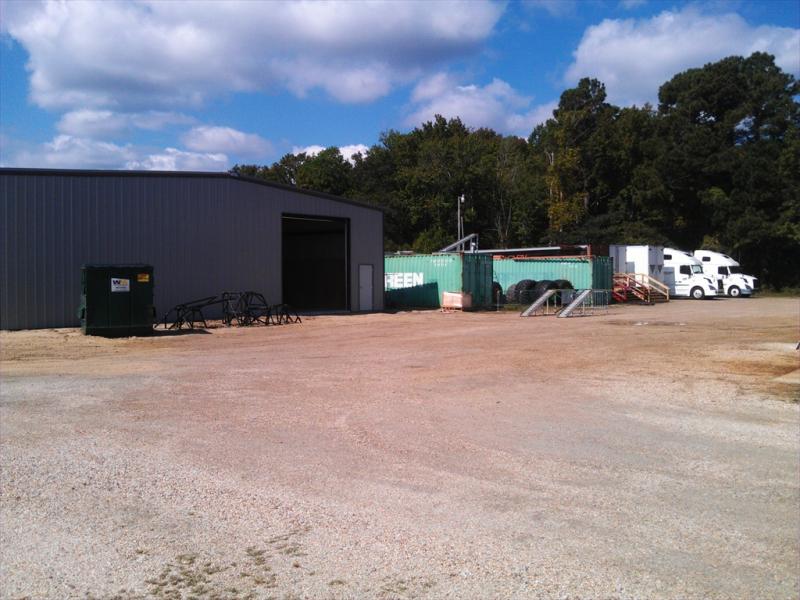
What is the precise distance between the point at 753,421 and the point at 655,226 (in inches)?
2493

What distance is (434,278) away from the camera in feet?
128

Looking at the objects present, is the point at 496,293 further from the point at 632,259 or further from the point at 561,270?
the point at 632,259

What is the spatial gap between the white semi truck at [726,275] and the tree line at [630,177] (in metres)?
8.79

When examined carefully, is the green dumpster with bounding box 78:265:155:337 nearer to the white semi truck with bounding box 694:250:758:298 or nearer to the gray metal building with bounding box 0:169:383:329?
the gray metal building with bounding box 0:169:383:329

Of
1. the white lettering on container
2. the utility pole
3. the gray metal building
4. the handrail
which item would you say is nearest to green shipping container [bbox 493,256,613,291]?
the handrail

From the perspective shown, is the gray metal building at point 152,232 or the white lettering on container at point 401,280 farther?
the white lettering on container at point 401,280

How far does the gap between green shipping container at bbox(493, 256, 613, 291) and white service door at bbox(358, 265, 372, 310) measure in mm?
11834

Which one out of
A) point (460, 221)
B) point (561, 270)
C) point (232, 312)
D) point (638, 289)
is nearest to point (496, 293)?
point (561, 270)

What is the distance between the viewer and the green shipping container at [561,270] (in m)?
42.6

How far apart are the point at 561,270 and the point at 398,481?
3770 cm

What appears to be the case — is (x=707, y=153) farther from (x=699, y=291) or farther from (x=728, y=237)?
(x=699, y=291)

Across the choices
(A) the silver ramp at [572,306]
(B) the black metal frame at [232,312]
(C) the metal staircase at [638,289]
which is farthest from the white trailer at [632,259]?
(B) the black metal frame at [232,312]

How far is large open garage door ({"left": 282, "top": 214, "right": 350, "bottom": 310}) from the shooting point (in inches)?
1405

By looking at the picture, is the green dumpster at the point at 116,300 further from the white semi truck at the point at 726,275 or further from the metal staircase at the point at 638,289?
the white semi truck at the point at 726,275
